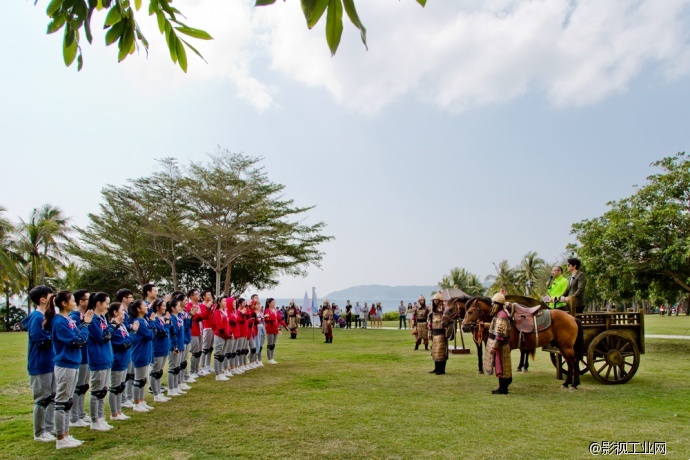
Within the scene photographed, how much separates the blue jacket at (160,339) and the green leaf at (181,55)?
7089 millimetres

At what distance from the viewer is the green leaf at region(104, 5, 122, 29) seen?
2324 millimetres

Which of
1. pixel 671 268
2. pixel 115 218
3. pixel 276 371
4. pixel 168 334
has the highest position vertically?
pixel 115 218

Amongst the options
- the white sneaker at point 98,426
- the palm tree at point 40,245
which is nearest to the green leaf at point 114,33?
the white sneaker at point 98,426

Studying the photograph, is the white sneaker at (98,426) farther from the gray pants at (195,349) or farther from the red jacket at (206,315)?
the red jacket at (206,315)

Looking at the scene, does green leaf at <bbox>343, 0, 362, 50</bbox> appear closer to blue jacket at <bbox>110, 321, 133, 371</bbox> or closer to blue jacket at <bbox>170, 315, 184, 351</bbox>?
blue jacket at <bbox>110, 321, 133, 371</bbox>

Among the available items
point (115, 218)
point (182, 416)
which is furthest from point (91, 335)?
point (115, 218)

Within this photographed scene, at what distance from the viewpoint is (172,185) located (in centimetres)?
3716

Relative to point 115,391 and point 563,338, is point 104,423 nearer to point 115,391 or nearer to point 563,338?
point 115,391

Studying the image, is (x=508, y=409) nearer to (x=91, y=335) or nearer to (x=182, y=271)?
(x=91, y=335)

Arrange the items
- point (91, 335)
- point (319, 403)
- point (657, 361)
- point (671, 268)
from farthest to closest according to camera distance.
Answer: point (671, 268)
point (657, 361)
point (319, 403)
point (91, 335)

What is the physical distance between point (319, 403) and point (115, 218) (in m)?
35.7

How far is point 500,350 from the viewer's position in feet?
29.6

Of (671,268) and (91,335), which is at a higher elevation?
(671,268)

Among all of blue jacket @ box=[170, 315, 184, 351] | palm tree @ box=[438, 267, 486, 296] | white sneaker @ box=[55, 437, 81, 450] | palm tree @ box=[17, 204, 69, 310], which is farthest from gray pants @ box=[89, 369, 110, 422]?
palm tree @ box=[438, 267, 486, 296]
